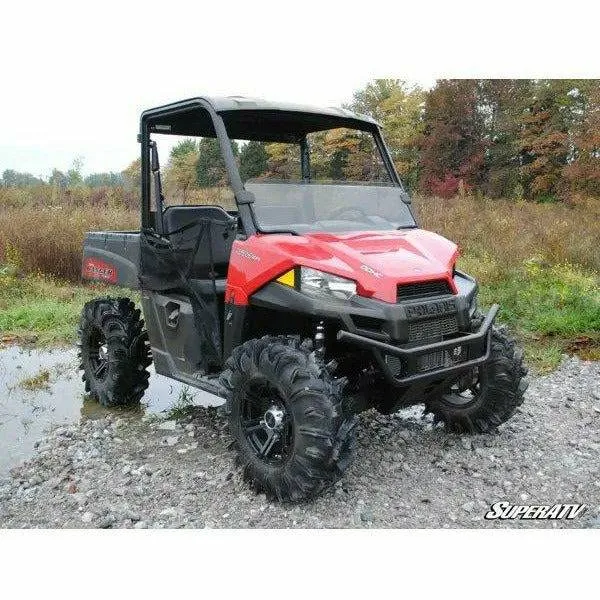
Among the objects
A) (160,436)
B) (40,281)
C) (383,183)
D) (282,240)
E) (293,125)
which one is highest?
(293,125)

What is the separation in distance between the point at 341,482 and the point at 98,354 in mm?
2228

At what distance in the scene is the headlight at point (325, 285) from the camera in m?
2.84

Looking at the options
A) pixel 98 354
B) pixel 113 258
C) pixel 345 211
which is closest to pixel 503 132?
pixel 345 211

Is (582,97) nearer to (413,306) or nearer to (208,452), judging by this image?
(413,306)

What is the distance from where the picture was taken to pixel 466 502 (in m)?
3.01

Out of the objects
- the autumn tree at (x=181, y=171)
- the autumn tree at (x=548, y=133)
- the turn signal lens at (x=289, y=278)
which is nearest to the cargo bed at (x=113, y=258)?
the autumn tree at (x=181, y=171)

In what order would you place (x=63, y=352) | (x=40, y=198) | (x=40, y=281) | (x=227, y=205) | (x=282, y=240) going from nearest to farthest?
1. (x=282, y=240)
2. (x=227, y=205)
3. (x=40, y=198)
4. (x=63, y=352)
5. (x=40, y=281)

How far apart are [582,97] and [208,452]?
2782 mm

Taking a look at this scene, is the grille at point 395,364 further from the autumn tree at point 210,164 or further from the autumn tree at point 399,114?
the autumn tree at point 399,114

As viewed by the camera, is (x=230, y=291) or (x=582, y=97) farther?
(x=582, y=97)

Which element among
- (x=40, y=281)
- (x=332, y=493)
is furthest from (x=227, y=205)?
(x=40, y=281)

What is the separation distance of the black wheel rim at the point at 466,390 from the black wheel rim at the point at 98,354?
2284 mm

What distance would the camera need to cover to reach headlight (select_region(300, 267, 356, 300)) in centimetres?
284

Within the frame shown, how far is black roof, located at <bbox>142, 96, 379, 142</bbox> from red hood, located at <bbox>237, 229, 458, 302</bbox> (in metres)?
0.66
